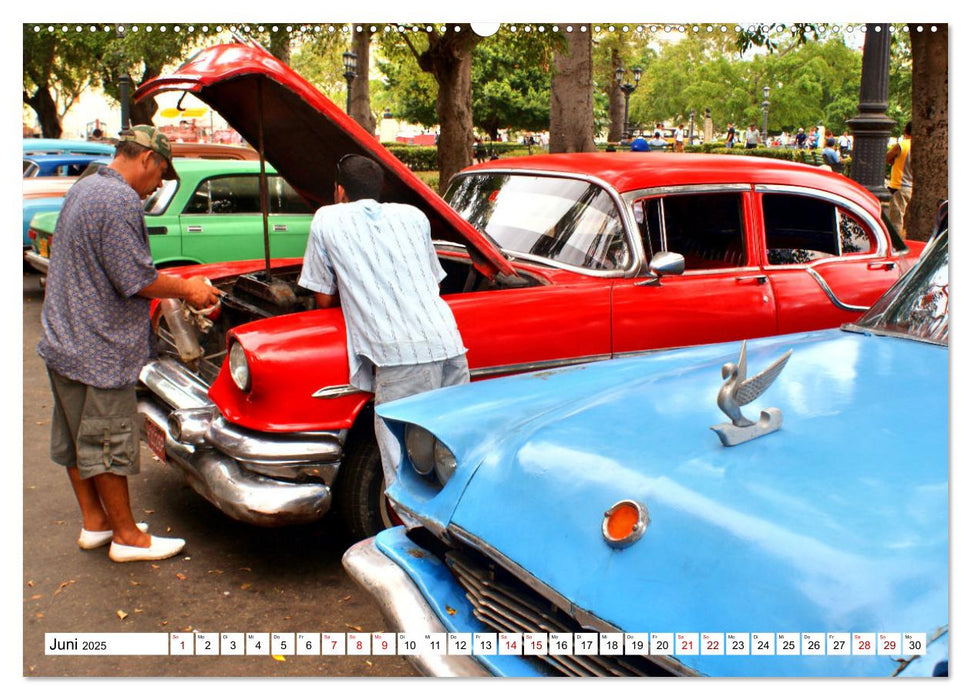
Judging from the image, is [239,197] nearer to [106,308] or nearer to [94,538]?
[94,538]

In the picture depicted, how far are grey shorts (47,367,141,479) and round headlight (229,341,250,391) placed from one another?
1.23ft

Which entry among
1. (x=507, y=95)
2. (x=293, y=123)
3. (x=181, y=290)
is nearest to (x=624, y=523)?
(x=181, y=290)

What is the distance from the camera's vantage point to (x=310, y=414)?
342 cm

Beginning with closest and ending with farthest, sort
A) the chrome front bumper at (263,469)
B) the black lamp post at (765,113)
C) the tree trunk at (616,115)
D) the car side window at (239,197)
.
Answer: the chrome front bumper at (263,469) → the car side window at (239,197) → the black lamp post at (765,113) → the tree trunk at (616,115)

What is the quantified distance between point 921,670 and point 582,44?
9.37 m

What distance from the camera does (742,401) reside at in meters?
1.96

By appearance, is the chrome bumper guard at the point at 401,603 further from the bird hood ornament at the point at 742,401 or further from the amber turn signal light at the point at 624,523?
the bird hood ornament at the point at 742,401

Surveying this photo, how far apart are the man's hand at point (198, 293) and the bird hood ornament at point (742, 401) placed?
7.29ft

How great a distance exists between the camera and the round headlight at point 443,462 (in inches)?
96.9

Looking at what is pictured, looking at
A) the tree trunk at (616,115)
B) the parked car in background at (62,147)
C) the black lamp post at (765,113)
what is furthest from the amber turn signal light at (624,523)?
the tree trunk at (616,115)

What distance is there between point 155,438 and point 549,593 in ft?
8.50

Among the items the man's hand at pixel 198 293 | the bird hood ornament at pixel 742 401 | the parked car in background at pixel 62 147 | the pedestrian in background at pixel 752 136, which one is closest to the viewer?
the bird hood ornament at pixel 742 401

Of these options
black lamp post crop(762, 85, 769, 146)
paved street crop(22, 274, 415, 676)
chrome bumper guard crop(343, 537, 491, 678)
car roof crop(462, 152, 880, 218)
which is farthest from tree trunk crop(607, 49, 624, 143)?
chrome bumper guard crop(343, 537, 491, 678)
